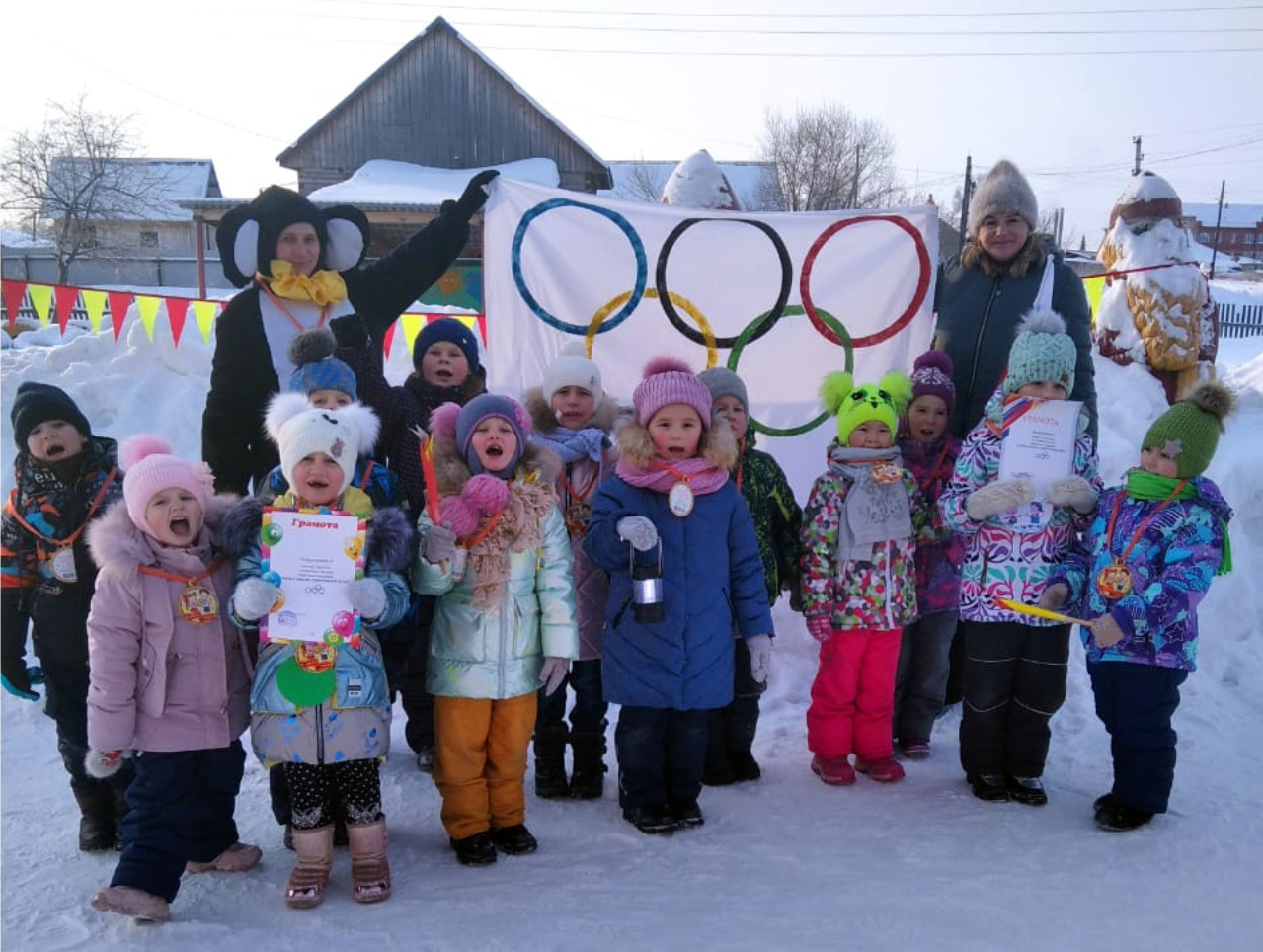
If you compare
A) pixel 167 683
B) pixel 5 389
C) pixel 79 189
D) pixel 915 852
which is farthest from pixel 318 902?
pixel 79 189

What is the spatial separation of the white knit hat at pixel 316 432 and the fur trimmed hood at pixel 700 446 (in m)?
0.86

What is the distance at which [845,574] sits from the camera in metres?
3.55

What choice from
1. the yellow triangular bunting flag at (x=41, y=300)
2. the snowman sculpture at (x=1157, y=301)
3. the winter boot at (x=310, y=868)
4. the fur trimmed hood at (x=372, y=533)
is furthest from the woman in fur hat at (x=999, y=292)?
the yellow triangular bunting flag at (x=41, y=300)

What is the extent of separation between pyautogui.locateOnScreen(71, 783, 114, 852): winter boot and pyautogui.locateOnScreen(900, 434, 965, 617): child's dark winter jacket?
315cm

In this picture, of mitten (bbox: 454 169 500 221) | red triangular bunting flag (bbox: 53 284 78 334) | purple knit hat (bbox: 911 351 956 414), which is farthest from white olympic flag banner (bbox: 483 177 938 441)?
red triangular bunting flag (bbox: 53 284 78 334)

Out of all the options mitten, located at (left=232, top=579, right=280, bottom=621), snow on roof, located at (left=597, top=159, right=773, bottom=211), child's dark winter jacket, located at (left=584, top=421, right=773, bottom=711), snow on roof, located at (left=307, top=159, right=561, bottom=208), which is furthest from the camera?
snow on roof, located at (left=597, top=159, right=773, bottom=211)

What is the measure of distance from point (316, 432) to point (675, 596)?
130 cm

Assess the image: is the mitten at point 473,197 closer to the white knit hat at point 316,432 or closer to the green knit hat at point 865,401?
the white knit hat at point 316,432

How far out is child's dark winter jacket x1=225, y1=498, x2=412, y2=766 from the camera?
2623 mm

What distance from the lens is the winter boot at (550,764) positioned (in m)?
3.49

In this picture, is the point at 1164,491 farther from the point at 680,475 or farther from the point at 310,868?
the point at 310,868

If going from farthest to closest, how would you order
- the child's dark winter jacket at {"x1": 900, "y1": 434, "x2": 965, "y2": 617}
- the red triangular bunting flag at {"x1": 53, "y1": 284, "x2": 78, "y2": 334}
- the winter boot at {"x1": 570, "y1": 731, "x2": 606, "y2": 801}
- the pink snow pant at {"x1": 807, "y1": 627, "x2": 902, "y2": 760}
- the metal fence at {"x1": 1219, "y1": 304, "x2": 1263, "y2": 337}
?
the metal fence at {"x1": 1219, "y1": 304, "x2": 1263, "y2": 337}, the red triangular bunting flag at {"x1": 53, "y1": 284, "x2": 78, "y2": 334}, the child's dark winter jacket at {"x1": 900, "y1": 434, "x2": 965, "y2": 617}, the pink snow pant at {"x1": 807, "y1": 627, "x2": 902, "y2": 760}, the winter boot at {"x1": 570, "y1": 731, "x2": 606, "y2": 801}

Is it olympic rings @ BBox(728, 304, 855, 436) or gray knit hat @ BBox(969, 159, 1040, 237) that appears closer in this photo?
gray knit hat @ BBox(969, 159, 1040, 237)

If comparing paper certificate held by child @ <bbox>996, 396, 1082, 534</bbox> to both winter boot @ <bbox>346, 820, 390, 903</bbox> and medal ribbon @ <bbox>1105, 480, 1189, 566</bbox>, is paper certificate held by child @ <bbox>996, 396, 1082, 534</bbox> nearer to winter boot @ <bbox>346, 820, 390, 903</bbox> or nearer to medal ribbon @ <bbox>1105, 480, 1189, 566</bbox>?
medal ribbon @ <bbox>1105, 480, 1189, 566</bbox>
